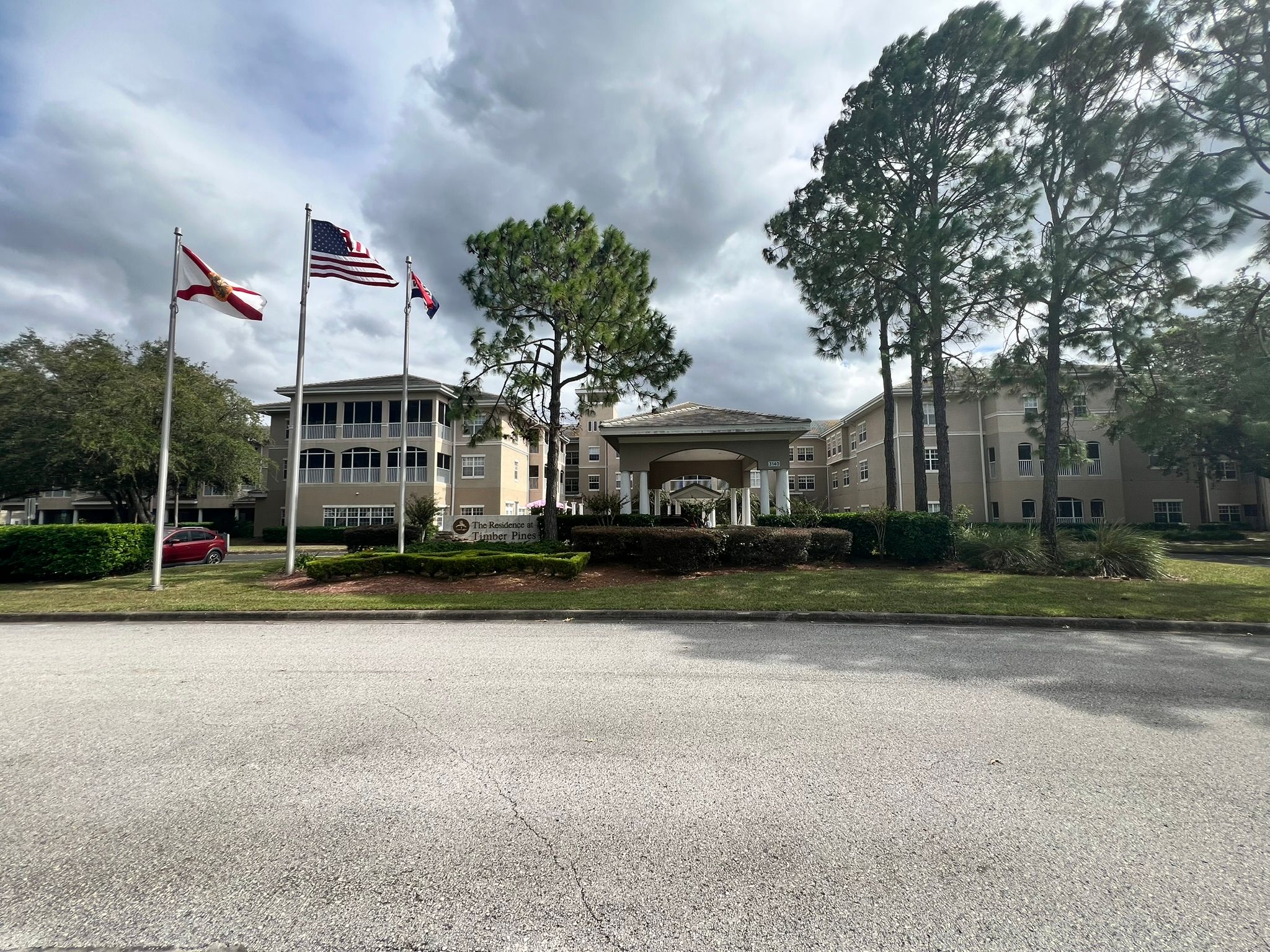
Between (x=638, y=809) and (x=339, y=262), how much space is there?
1479 centimetres

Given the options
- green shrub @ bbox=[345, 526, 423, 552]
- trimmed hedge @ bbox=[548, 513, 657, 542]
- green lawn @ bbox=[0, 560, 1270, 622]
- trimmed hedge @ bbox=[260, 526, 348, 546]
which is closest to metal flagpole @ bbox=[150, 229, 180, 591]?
green lawn @ bbox=[0, 560, 1270, 622]

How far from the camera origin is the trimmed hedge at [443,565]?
13422 millimetres

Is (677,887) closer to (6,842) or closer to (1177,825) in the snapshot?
(1177,825)

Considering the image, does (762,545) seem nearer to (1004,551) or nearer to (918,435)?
(1004,551)

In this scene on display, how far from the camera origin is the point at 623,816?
318 cm

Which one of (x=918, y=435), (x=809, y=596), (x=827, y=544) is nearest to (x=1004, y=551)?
(x=827, y=544)

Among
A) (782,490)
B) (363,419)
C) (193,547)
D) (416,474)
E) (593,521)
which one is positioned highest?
(363,419)

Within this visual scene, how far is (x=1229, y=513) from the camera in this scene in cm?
3478

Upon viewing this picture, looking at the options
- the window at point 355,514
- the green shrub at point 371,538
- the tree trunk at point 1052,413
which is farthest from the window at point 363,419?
the tree trunk at point 1052,413

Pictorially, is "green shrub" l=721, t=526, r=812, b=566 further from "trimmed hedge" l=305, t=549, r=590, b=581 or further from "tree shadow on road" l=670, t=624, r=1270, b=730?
"tree shadow on road" l=670, t=624, r=1270, b=730

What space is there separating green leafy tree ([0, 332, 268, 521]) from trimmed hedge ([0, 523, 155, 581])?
11395 mm

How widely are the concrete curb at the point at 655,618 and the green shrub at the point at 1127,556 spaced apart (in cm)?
585

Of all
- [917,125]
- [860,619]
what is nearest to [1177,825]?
[860,619]

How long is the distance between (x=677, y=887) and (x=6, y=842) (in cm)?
327
